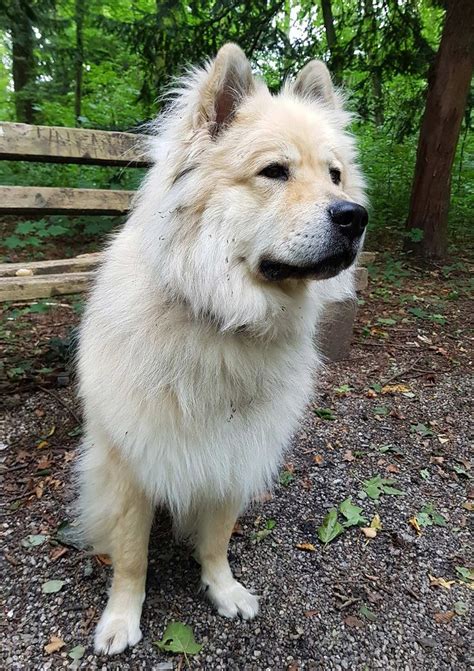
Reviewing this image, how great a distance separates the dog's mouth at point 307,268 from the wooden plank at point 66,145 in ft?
5.07

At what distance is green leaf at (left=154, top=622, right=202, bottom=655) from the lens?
175 centimetres

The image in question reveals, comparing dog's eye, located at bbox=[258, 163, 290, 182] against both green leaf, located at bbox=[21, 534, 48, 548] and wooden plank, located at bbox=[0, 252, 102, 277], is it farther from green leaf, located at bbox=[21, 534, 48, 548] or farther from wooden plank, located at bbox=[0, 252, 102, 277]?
green leaf, located at bbox=[21, 534, 48, 548]

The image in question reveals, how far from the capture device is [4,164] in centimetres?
681

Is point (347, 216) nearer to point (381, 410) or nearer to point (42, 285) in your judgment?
point (42, 285)

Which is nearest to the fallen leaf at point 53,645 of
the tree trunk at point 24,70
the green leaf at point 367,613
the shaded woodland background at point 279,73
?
the green leaf at point 367,613

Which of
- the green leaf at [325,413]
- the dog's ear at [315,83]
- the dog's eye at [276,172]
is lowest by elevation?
the green leaf at [325,413]

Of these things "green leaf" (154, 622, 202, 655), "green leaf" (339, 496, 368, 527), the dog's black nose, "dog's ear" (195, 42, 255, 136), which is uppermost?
"dog's ear" (195, 42, 255, 136)

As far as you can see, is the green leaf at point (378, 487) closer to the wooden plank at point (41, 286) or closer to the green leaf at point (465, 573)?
the green leaf at point (465, 573)

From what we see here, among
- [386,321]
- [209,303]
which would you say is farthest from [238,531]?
[386,321]

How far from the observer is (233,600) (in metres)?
1.94

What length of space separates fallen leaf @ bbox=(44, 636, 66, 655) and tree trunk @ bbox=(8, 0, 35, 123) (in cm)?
627

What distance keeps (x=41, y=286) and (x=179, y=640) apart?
1798 mm

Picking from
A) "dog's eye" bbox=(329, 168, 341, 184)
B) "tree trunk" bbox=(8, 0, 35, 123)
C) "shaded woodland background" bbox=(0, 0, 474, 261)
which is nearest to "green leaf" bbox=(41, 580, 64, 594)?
"dog's eye" bbox=(329, 168, 341, 184)

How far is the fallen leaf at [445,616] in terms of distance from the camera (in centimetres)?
194
